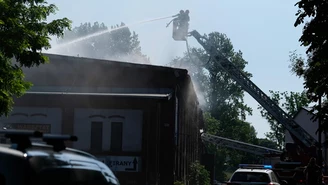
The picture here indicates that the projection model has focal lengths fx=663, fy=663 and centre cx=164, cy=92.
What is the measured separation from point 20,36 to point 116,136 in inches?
764

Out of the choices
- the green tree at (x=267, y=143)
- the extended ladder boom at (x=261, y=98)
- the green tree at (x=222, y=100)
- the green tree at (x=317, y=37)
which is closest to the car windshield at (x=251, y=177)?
the green tree at (x=317, y=37)

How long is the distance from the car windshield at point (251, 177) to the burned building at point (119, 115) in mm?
11293

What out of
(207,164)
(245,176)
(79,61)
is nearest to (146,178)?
(79,61)

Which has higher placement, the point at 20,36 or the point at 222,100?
the point at 222,100

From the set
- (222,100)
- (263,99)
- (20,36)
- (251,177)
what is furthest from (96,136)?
(222,100)

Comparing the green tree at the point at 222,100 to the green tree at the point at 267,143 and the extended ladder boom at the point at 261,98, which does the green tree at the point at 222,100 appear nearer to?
the green tree at the point at 267,143

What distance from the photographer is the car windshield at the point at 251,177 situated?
20938 mm

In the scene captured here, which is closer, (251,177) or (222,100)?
(251,177)

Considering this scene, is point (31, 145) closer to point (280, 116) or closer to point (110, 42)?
point (280, 116)

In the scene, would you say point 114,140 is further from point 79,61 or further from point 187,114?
point 187,114

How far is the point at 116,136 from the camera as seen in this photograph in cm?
3366

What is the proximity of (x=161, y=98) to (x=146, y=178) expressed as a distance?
13.4 feet

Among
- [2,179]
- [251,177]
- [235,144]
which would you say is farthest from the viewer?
[235,144]

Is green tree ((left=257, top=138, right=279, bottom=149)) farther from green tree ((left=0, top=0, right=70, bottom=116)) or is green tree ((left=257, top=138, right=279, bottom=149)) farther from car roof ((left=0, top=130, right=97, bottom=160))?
car roof ((left=0, top=130, right=97, bottom=160))
